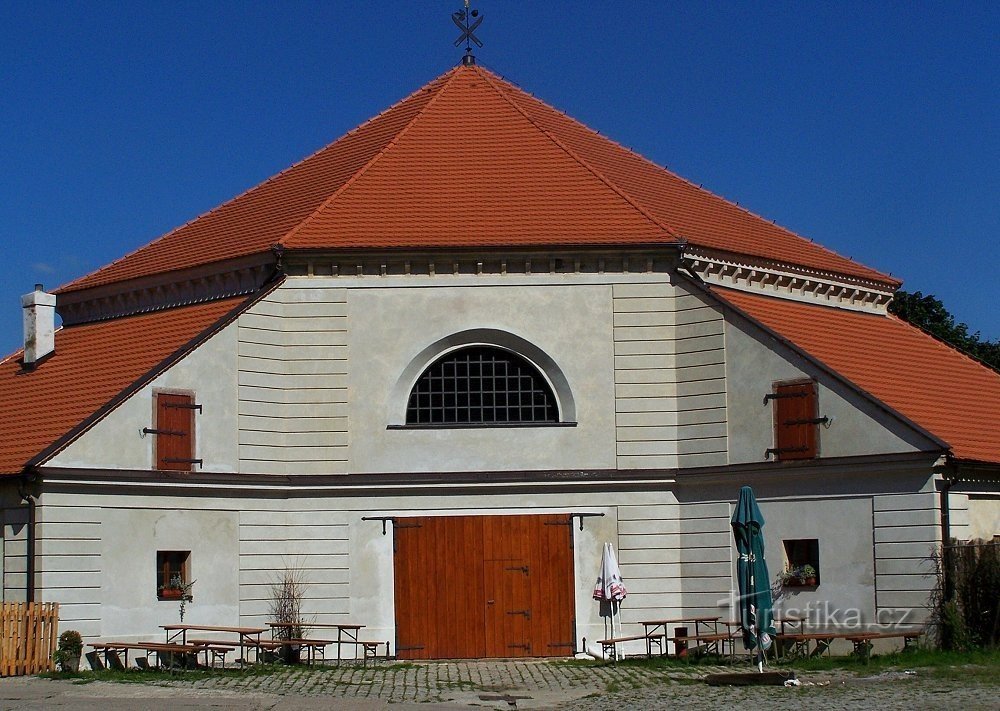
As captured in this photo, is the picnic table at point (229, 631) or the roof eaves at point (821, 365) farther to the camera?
the roof eaves at point (821, 365)

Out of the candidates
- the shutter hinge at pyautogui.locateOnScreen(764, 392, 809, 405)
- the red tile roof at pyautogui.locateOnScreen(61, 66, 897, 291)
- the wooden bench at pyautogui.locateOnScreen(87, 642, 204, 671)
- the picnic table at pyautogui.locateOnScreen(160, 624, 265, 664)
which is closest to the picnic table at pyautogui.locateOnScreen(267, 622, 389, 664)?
the picnic table at pyautogui.locateOnScreen(160, 624, 265, 664)

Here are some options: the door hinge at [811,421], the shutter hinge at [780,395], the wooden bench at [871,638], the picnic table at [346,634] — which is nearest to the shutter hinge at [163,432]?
the picnic table at [346,634]

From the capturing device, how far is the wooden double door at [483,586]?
27938 millimetres

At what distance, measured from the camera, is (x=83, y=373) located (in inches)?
1183

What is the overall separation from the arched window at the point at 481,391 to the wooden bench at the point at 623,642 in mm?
4570

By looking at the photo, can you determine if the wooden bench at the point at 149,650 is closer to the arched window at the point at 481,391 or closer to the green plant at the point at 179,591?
the green plant at the point at 179,591

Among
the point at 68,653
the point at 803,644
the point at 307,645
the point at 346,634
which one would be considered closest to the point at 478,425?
the point at 346,634

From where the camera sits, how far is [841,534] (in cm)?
2616

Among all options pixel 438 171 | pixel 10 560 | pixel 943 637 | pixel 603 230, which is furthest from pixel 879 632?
pixel 10 560

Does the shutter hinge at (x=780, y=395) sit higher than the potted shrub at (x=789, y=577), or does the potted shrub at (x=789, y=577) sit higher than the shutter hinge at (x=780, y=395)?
the shutter hinge at (x=780, y=395)

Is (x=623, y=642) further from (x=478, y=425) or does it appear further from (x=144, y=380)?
(x=144, y=380)

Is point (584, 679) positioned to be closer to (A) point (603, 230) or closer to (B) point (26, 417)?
(A) point (603, 230)

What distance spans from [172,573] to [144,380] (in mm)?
3679

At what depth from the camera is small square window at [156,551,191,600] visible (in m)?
26.5
